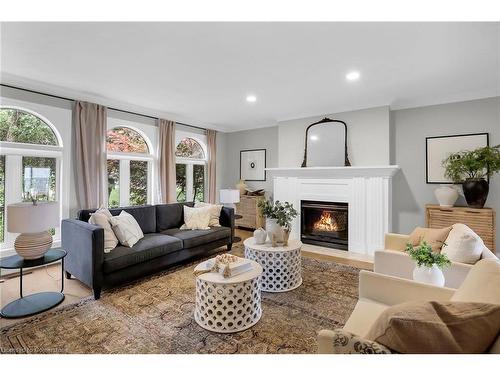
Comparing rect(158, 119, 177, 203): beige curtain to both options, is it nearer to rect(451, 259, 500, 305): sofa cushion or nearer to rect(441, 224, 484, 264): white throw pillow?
rect(441, 224, 484, 264): white throw pillow

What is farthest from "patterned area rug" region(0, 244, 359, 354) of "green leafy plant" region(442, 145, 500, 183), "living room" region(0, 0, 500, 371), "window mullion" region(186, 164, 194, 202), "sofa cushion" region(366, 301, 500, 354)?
"window mullion" region(186, 164, 194, 202)

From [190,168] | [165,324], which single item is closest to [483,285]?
[165,324]

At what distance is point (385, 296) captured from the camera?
1708mm

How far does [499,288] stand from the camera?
3.71 ft

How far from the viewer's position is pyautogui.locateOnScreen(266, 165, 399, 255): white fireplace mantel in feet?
13.4

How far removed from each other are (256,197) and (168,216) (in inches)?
89.3

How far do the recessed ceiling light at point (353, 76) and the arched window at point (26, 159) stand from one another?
407 centimetres

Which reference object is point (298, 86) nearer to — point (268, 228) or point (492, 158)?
point (268, 228)

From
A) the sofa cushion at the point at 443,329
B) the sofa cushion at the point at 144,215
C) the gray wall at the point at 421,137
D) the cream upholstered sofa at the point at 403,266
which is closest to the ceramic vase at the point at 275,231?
the cream upholstered sofa at the point at 403,266

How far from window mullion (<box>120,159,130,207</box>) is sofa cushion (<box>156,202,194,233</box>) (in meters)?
1.00

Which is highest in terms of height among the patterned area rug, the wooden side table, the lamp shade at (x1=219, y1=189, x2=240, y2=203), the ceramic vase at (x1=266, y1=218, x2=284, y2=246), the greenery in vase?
the lamp shade at (x1=219, y1=189, x2=240, y2=203)

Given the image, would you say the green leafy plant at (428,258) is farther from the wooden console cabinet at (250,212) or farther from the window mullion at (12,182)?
the window mullion at (12,182)

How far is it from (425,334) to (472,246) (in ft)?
5.18
